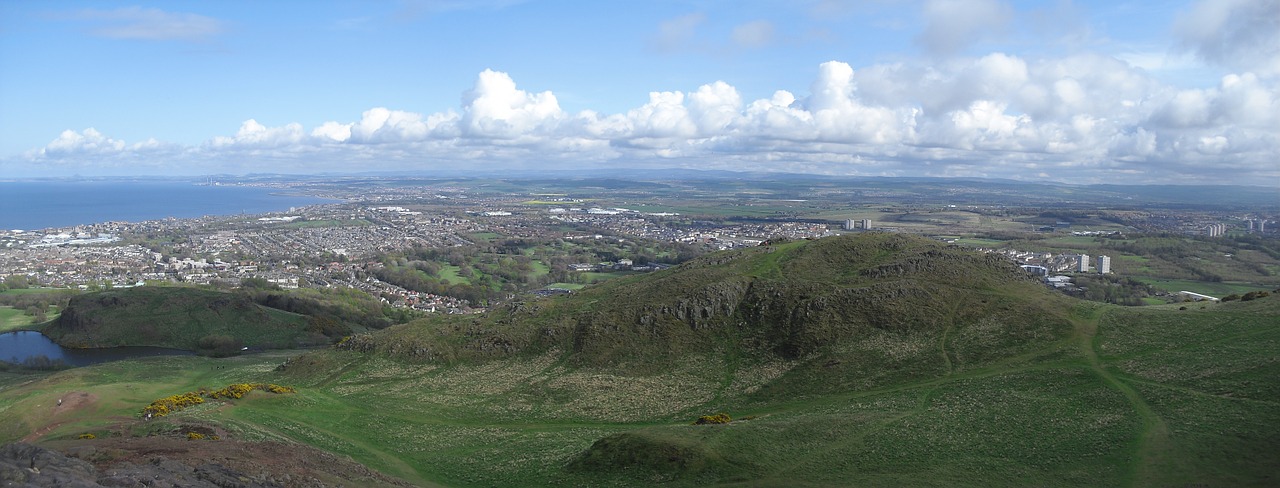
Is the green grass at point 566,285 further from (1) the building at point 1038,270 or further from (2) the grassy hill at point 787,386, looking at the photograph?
(1) the building at point 1038,270

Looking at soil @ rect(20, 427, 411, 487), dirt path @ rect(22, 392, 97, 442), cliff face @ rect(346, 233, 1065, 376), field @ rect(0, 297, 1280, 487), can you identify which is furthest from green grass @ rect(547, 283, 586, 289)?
soil @ rect(20, 427, 411, 487)

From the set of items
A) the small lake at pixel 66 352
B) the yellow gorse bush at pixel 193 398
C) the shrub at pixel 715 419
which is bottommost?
the small lake at pixel 66 352

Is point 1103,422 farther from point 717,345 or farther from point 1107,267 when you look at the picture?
point 1107,267

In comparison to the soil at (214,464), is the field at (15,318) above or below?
below

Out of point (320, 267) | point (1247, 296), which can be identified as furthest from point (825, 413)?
point (320, 267)

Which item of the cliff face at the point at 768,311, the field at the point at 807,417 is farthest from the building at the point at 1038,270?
the field at the point at 807,417

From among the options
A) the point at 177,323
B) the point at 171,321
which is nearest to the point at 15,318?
the point at 171,321
